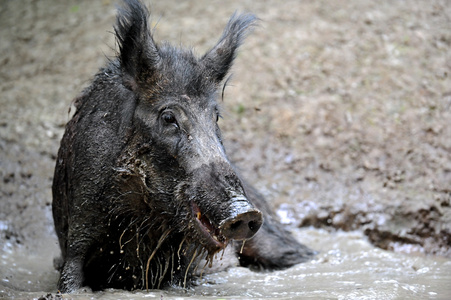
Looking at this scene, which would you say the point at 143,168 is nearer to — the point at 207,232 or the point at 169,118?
the point at 169,118

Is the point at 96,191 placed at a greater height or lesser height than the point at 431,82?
lesser

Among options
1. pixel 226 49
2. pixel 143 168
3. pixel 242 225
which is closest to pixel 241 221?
pixel 242 225

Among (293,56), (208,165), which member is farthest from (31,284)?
(293,56)

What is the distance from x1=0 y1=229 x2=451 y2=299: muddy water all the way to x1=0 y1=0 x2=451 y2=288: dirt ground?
379mm

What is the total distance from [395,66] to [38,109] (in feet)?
18.1

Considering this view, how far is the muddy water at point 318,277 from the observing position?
3.95 metres

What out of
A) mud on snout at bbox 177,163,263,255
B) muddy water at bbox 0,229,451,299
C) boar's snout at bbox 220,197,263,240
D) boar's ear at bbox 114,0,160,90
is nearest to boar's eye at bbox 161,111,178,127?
boar's ear at bbox 114,0,160,90

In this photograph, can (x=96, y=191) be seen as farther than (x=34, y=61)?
No

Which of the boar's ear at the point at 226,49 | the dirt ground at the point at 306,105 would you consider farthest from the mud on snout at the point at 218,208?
the dirt ground at the point at 306,105

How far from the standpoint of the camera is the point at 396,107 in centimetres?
816

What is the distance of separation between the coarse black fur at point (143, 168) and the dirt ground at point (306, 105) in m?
2.14

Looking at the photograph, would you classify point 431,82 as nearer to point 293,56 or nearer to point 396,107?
point 396,107

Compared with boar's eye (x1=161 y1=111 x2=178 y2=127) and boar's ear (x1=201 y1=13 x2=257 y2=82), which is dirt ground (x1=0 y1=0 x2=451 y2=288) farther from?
boar's eye (x1=161 y1=111 x2=178 y2=127)

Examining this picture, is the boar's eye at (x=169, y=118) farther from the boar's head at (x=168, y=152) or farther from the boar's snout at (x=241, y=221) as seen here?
the boar's snout at (x=241, y=221)
